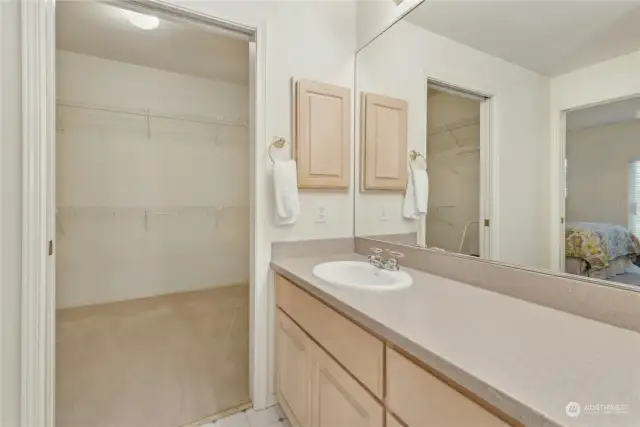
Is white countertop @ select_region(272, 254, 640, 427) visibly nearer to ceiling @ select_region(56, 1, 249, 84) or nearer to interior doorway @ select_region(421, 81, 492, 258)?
interior doorway @ select_region(421, 81, 492, 258)

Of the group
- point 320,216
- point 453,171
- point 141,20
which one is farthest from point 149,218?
point 453,171

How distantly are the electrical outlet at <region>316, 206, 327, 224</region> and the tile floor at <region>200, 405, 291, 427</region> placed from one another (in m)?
1.02

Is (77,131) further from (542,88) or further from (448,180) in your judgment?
(542,88)

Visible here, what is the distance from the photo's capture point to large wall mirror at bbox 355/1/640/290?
85cm

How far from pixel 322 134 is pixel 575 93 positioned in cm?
110

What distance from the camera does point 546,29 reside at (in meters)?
1.00

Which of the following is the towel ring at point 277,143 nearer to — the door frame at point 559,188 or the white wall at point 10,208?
the white wall at point 10,208

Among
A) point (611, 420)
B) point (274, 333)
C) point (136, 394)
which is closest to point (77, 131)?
point (136, 394)

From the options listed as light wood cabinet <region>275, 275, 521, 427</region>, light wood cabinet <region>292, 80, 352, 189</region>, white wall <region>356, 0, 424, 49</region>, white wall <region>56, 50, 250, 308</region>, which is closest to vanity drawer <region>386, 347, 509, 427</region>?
light wood cabinet <region>275, 275, 521, 427</region>

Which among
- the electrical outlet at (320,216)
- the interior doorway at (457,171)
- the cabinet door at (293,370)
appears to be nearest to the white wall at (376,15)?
the interior doorway at (457,171)

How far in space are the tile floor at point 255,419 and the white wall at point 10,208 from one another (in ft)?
2.62

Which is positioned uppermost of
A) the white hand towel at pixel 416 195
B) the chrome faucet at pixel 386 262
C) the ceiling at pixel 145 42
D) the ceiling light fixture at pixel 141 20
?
the ceiling at pixel 145 42

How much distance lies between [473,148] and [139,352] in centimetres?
245

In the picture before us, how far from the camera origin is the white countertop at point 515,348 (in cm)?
47
